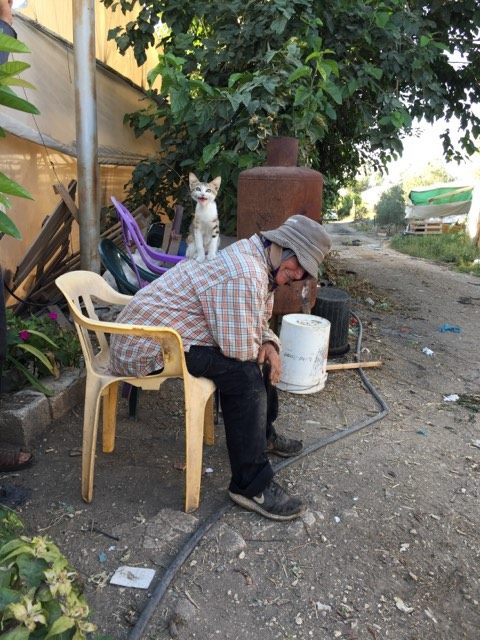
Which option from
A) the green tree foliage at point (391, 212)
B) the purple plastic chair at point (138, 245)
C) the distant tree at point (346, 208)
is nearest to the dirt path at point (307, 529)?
the purple plastic chair at point (138, 245)

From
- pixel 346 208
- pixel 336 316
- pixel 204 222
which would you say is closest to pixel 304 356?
pixel 336 316

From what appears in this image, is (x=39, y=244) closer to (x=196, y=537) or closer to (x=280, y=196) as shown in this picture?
(x=280, y=196)

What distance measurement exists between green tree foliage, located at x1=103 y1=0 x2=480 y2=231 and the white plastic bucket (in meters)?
1.74

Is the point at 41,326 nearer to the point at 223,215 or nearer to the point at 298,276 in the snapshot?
Answer: the point at 298,276

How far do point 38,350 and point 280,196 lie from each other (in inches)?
92.5

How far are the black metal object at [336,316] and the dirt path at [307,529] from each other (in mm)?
905

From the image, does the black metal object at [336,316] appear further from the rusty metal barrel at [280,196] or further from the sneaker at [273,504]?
the sneaker at [273,504]

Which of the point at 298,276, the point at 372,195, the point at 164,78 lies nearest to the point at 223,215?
the point at 164,78

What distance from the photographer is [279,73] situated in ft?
15.8

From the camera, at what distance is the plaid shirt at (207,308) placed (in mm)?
2316

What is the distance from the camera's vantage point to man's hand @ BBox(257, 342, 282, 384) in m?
2.61

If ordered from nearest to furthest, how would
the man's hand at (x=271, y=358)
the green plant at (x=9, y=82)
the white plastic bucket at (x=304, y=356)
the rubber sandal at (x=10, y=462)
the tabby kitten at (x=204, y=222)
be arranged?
the green plant at (x=9, y=82) → the man's hand at (x=271, y=358) → the rubber sandal at (x=10, y=462) → the tabby kitten at (x=204, y=222) → the white plastic bucket at (x=304, y=356)

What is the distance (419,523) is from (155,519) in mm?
1247

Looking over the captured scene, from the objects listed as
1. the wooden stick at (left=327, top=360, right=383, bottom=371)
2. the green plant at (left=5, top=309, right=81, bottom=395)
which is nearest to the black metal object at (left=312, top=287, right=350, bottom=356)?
the wooden stick at (left=327, top=360, right=383, bottom=371)
